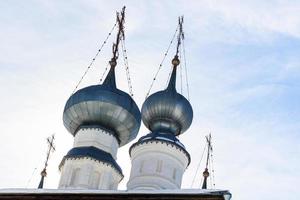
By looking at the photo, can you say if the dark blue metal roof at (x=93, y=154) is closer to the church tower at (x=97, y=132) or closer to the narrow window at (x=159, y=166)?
the church tower at (x=97, y=132)

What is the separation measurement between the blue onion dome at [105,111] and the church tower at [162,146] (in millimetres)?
592

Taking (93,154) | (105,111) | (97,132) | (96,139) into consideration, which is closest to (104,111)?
(105,111)

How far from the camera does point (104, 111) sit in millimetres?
21984

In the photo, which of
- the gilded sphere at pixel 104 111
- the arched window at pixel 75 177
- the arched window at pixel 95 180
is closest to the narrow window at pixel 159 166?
the gilded sphere at pixel 104 111

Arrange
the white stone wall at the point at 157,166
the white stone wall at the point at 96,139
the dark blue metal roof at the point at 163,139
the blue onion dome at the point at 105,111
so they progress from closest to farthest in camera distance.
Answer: the white stone wall at the point at 157,166 → the white stone wall at the point at 96,139 → the blue onion dome at the point at 105,111 → the dark blue metal roof at the point at 163,139

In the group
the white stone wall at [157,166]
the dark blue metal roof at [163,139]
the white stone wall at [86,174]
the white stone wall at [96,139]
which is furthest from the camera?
the dark blue metal roof at [163,139]

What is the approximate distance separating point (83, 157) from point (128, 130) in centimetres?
201

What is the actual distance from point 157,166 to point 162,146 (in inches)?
26.8

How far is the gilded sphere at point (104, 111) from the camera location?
866 inches

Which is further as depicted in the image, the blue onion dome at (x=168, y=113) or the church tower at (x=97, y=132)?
the blue onion dome at (x=168, y=113)

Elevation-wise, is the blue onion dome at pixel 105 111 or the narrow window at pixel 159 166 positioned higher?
the blue onion dome at pixel 105 111

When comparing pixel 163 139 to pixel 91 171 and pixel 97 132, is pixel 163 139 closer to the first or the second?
pixel 97 132

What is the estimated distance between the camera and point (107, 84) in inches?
902

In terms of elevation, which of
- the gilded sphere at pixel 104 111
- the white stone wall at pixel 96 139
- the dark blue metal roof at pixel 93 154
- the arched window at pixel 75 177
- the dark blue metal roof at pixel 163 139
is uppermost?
the gilded sphere at pixel 104 111
